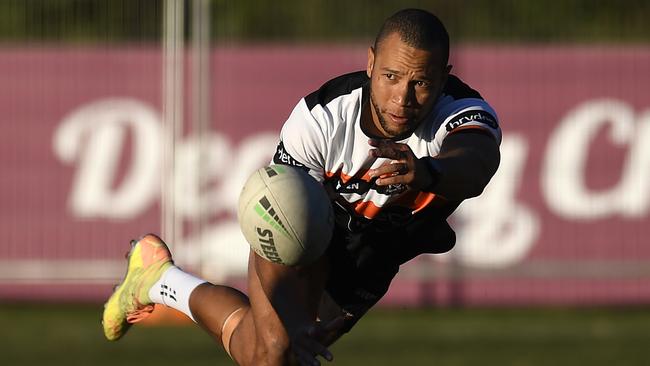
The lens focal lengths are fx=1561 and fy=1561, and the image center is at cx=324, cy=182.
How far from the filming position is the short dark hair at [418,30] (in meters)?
9.62

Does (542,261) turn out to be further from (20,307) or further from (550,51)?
(20,307)

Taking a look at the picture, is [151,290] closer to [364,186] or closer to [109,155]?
[364,186]

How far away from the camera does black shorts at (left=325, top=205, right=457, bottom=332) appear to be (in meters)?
10.9

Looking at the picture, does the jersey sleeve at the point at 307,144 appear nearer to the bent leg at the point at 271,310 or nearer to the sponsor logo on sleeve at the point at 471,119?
the bent leg at the point at 271,310

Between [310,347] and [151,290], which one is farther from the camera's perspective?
[151,290]

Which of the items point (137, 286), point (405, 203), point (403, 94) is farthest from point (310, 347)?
point (137, 286)

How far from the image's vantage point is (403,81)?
31.7 ft

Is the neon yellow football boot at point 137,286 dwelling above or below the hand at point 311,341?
below

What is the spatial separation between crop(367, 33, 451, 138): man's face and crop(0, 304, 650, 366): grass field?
8.66 metres

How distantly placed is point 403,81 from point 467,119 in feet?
1.86

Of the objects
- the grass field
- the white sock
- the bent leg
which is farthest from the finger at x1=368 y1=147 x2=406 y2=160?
the grass field

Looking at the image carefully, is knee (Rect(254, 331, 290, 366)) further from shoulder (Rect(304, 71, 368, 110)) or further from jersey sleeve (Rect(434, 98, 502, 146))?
jersey sleeve (Rect(434, 98, 502, 146))

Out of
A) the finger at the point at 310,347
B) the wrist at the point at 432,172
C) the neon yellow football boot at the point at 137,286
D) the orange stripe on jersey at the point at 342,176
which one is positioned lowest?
the neon yellow football boot at the point at 137,286

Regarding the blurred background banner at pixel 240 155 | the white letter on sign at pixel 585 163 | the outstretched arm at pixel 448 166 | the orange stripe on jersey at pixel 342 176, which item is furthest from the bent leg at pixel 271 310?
the white letter on sign at pixel 585 163
